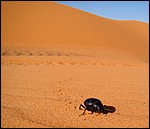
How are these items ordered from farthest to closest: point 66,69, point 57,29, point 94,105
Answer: point 57,29
point 66,69
point 94,105

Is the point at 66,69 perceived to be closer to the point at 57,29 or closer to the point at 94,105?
the point at 94,105

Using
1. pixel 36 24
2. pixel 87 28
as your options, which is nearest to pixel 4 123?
pixel 36 24

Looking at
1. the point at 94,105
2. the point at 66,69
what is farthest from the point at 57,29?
the point at 94,105

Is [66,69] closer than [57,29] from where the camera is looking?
Yes

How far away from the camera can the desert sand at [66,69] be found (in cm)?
415

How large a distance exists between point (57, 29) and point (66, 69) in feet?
94.8

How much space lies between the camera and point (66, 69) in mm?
13344

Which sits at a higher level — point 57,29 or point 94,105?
point 57,29

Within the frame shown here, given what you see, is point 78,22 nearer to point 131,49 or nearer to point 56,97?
point 131,49

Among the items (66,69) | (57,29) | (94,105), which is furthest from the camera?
(57,29)

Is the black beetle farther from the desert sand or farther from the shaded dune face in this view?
the shaded dune face

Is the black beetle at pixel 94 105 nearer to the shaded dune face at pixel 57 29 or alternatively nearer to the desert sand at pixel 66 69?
the desert sand at pixel 66 69

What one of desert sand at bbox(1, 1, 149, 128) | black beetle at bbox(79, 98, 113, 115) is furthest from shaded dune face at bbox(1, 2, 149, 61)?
black beetle at bbox(79, 98, 113, 115)

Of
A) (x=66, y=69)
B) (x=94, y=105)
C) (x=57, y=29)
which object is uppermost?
(x=57, y=29)
